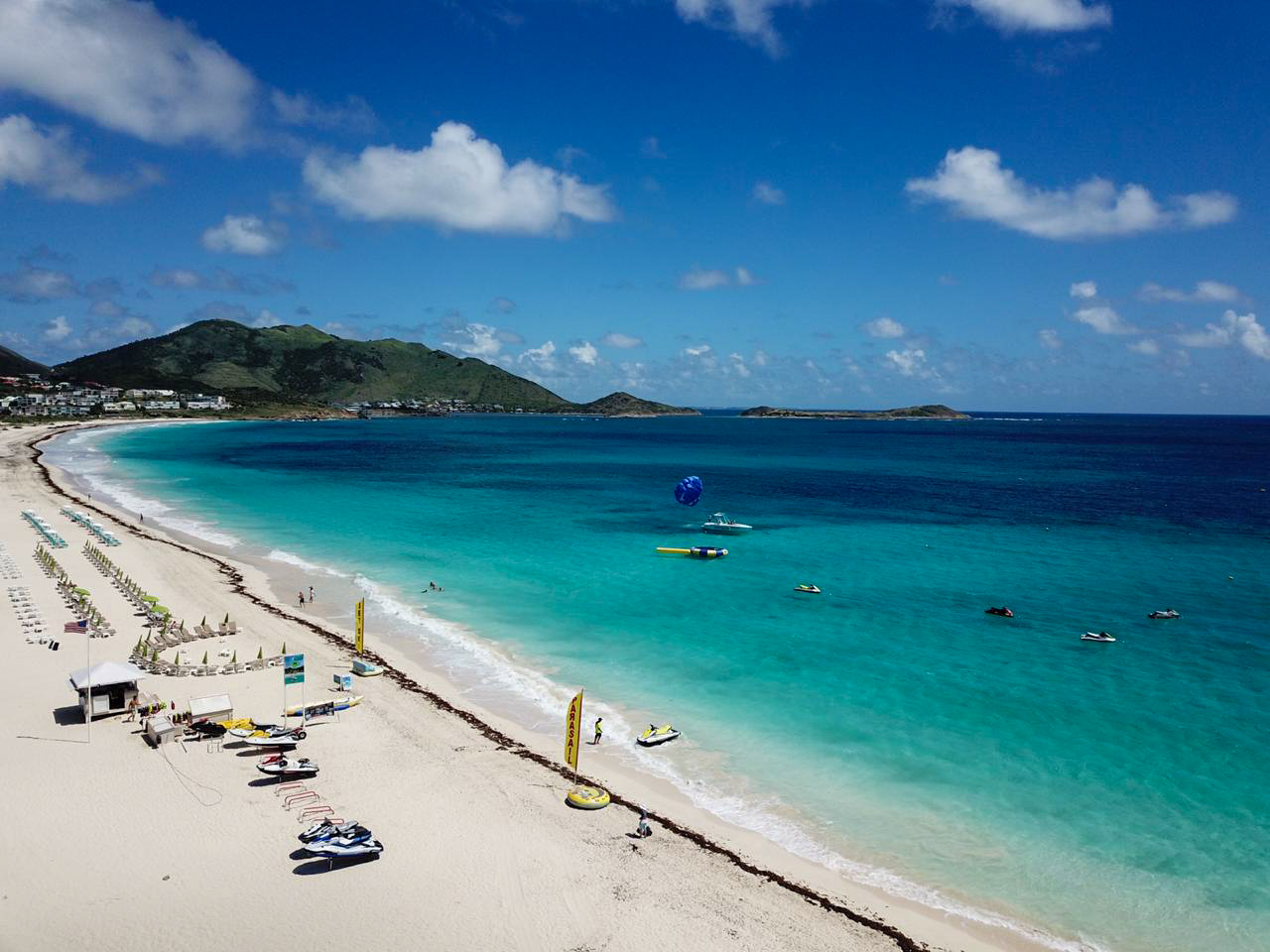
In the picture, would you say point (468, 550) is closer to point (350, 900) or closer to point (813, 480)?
point (350, 900)

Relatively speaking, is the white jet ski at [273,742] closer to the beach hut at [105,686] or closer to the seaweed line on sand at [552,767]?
the beach hut at [105,686]

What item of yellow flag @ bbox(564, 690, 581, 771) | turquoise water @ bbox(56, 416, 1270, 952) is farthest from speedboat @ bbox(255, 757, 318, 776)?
turquoise water @ bbox(56, 416, 1270, 952)

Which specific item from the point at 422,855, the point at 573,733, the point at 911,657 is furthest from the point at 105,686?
the point at 911,657

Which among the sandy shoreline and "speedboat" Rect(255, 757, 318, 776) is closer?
the sandy shoreline

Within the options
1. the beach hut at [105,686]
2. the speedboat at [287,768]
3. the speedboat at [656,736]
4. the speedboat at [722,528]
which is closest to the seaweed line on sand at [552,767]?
the speedboat at [656,736]

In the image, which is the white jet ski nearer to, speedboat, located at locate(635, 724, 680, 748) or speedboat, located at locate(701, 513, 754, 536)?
speedboat, located at locate(635, 724, 680, 748)

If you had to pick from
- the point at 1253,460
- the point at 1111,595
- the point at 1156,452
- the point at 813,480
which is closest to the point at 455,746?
the point at 1111,595
